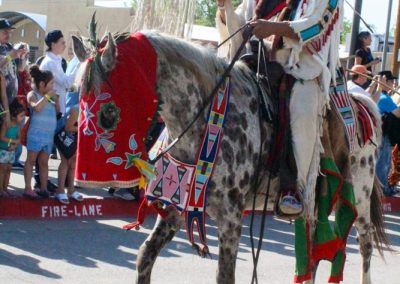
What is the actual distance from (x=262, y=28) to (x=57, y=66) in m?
5.75

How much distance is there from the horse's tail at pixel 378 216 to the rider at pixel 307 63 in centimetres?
168

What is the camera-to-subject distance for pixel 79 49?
480cm

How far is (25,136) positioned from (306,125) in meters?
4.97

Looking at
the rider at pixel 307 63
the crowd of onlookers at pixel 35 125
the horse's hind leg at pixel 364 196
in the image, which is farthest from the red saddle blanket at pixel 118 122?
the crowd of onlookers at pixel 35 125

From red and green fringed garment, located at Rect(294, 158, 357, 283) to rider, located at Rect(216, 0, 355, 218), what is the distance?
8.9 inches

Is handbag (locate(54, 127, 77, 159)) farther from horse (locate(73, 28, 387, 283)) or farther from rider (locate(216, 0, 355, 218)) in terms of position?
horse (locate(73, 28, 387, 283))

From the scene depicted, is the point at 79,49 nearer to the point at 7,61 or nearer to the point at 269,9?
the point at 269,9

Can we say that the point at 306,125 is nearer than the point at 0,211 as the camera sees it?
Yes

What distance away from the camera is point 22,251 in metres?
8.00

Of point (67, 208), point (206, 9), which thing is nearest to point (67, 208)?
point (67, 208)

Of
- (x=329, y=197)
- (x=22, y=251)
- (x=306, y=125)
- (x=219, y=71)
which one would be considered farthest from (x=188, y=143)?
(x=22, y=251)

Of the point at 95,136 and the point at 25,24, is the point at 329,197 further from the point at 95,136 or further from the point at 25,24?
the point at 25,24

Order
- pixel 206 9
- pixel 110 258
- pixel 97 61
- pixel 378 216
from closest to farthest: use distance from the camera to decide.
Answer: pixel 97 61
pixel 378 216
pixel 110 258
pixel 206 9

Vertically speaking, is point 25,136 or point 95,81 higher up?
point 95,81
